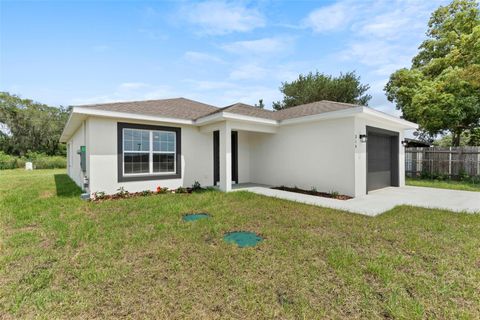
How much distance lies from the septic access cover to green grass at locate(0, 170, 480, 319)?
0.19 m

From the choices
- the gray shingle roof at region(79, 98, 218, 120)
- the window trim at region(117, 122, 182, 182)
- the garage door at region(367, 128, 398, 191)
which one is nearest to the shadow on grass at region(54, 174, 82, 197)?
the window trim at region(117, 122, 182, 182)

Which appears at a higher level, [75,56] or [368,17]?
[368,17]

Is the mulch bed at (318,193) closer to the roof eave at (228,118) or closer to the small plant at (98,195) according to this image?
the roof eave at (228,118)

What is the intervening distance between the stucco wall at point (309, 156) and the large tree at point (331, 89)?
12.8 meters

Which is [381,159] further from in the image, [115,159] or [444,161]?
[115,159]

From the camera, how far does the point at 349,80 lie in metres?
20.5

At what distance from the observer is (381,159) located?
9.77 meters

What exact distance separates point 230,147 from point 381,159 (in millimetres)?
6870

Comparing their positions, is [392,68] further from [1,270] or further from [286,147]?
[1,270]

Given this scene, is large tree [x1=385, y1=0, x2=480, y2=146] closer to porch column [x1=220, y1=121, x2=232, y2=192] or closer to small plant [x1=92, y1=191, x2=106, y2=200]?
porch column [x1=220, y1=121, x2=232, y2=192]

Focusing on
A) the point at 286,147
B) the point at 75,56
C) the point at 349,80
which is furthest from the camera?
the point at 349,80

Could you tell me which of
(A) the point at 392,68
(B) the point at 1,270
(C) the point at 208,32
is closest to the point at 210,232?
(B) the point at 1,270

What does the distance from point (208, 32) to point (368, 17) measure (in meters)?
5.90

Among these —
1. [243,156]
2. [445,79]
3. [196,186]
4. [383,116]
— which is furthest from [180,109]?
[445,79]
